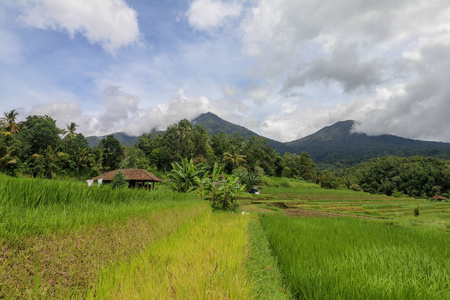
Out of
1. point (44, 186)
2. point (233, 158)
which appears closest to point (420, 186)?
point (233, 158)

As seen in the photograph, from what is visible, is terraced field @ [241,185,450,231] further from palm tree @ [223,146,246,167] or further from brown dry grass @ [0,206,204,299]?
palm tree @ [223,146,246,167]

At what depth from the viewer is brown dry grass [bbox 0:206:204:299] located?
154cm

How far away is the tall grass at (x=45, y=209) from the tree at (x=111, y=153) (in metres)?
Answer: 43.0

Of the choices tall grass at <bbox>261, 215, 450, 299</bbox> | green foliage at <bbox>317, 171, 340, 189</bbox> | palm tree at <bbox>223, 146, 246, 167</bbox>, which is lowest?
green foliage at <bbox>317, 171, 340, 189</bbox>

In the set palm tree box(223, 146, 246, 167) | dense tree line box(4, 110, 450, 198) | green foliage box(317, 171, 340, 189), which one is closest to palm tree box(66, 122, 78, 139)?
dense tree line box(4, 110, 450, 198)

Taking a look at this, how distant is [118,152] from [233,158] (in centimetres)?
2437

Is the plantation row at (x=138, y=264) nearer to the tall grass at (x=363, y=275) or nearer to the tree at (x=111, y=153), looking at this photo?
the tall grass at (x=363, y=275)

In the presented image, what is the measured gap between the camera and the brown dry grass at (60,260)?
60.7 inches

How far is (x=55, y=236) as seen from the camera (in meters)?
1.97

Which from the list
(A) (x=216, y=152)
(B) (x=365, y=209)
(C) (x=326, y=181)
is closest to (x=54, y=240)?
(B) (x=365, y=209)

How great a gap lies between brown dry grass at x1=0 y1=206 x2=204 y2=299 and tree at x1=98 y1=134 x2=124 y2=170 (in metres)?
44.7

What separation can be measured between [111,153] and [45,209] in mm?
45465

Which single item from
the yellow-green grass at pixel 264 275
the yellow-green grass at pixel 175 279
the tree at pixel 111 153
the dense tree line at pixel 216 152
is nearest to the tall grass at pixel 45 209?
the yellow-green grass at pixel 175 279

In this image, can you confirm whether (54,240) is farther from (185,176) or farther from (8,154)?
(8,154)
